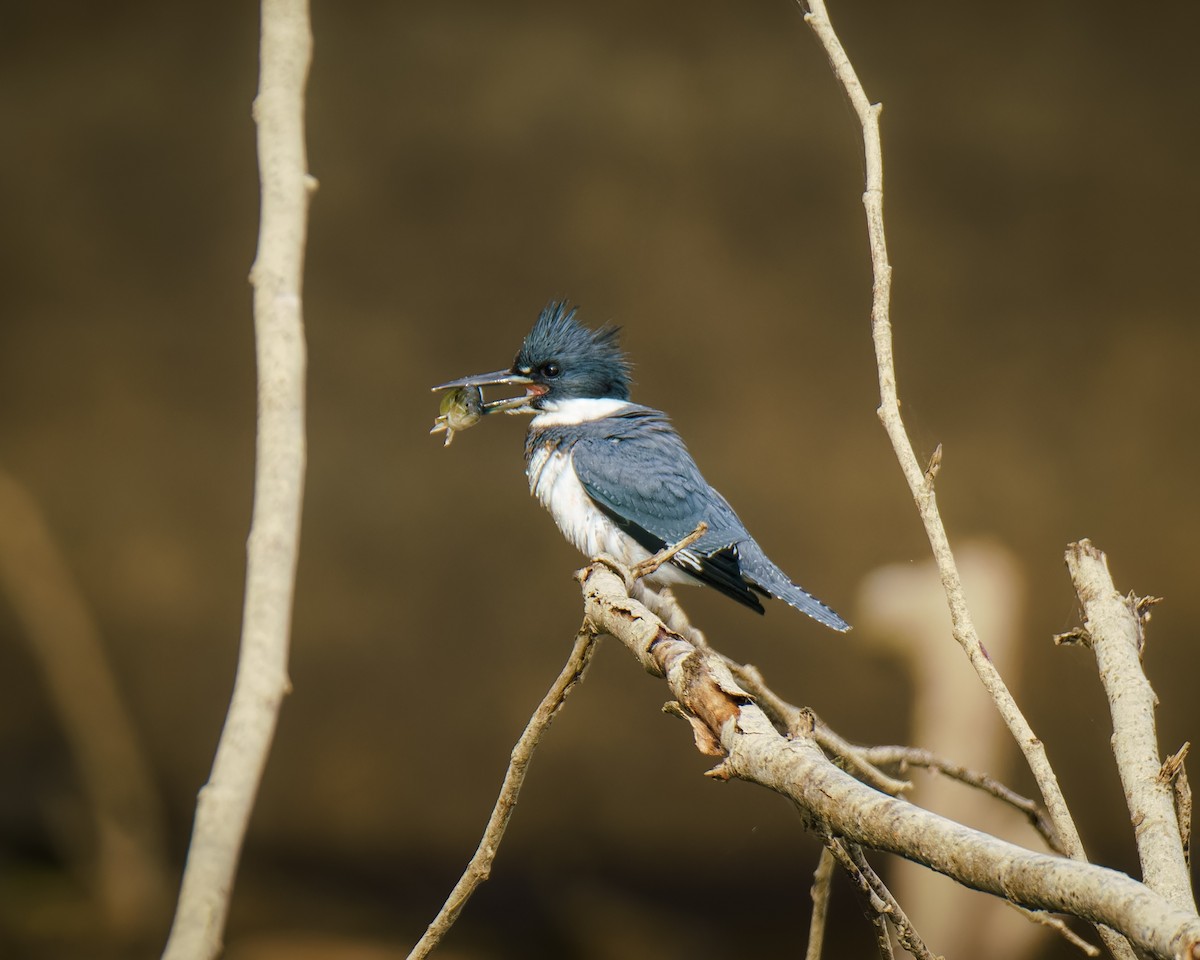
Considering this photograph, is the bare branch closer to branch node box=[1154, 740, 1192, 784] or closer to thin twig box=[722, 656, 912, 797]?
branch node box=[1154, 740, 1192, 784]

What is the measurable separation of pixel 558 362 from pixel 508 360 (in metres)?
1.74

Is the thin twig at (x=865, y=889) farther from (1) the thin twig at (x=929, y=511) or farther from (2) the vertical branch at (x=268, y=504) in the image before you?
(2) the vertical branch at (x=268, y=504)

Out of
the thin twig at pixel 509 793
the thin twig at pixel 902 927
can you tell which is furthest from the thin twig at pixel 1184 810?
the thin twig at pixel 509 793

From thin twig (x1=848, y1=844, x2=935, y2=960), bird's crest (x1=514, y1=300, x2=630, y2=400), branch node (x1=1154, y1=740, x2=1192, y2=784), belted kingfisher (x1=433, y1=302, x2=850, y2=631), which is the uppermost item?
bird's crest (x1=514, y1=300, x2=630, y2=400)

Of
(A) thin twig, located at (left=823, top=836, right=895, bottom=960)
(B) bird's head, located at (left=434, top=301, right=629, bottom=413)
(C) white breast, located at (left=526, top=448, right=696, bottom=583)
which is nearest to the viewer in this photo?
(A) thin twig, located at (left=823, top=836, right=895, bottom=960)

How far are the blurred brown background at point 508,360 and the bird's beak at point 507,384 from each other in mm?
1513

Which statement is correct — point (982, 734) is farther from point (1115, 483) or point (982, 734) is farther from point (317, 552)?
point (317, 552)

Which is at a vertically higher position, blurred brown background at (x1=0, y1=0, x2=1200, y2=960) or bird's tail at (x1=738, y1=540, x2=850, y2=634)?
blurred brown background at (x1=0, y1=0, x2=1200, y2=960)

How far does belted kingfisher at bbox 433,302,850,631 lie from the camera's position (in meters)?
2.36

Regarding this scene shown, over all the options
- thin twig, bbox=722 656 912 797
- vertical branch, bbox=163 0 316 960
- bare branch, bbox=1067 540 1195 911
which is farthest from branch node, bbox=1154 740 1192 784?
vertical branch, bbox=163 0 316 960

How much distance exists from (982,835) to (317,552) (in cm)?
359

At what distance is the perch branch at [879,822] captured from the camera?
28.2 inches

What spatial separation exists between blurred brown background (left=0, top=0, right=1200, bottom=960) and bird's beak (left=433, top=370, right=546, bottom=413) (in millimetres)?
1513

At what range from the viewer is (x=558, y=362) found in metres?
2.54
